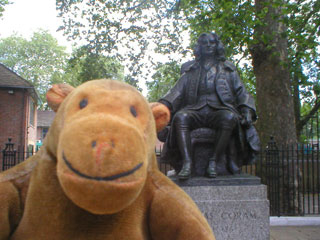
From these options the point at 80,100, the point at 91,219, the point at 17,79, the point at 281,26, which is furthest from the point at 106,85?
the point at 17,79

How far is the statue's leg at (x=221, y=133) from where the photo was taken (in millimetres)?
4379

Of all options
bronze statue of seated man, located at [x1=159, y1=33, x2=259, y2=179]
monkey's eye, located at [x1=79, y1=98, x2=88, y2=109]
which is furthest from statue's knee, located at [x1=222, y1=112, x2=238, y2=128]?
monkey's eye, located at [x1=79, y1=98, x2=88, y2=109]

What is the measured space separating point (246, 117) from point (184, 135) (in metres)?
0.92

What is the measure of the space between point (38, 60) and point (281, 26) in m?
34.5

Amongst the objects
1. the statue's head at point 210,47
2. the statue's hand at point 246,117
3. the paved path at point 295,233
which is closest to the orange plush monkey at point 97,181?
the statue's hand at point 246,117

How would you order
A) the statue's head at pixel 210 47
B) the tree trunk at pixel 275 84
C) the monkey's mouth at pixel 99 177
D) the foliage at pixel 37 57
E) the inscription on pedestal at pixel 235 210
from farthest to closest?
1. the foliage at pixel 37 57
2. the tree trunk at pixel 275 84
3. the statue's head at pixel 210 47
4. the inscription on pedestal at pixel 235 210
5. the monkey's mouth at pixel 99 177

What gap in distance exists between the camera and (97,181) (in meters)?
1.02

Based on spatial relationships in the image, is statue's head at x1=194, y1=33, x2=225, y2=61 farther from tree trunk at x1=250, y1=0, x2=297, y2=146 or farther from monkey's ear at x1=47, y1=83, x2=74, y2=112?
tree trunk at x1=250, y1=0, x2=297, y2=146

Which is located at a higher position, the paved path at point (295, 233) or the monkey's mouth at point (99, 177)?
the monkey's mouth at point (99, 177)

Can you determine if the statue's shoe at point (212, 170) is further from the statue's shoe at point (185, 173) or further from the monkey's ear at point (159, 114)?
the monkey's ear at point (159, 114)

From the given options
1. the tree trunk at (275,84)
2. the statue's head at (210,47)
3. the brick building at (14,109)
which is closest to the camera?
the statue's head at (210,47)

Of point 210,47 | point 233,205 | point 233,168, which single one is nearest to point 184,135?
point 233,168

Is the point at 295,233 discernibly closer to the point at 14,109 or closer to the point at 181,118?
the point at 181,118

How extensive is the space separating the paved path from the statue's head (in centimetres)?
364
